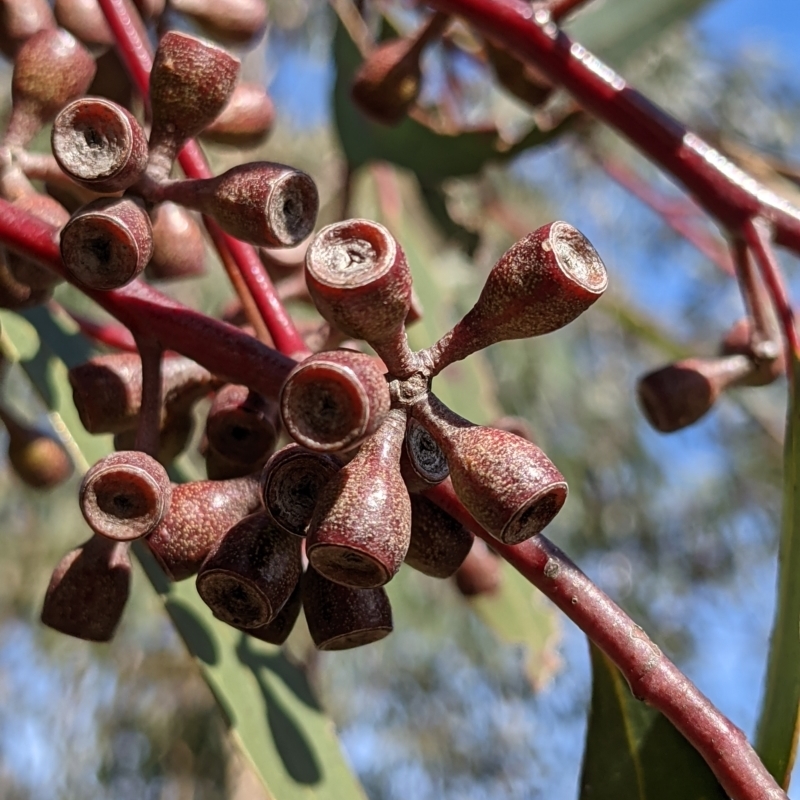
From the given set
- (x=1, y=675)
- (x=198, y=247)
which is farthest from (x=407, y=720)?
(x=198, y=247)

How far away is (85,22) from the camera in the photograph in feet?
4.23

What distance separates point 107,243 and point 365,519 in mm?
271

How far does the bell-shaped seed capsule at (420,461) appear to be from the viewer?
73cm

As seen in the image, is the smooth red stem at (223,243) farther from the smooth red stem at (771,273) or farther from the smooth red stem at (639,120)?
the smooth red stem at (771,273)

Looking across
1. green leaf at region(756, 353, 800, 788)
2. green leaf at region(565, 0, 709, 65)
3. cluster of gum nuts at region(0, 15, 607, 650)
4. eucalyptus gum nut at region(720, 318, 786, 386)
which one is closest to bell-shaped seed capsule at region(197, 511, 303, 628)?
cluster of gum nuts at region(0, 15, 607, 650)

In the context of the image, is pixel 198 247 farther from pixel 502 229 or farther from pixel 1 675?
pixel 1 675

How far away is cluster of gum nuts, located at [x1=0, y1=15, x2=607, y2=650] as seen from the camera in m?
0.66

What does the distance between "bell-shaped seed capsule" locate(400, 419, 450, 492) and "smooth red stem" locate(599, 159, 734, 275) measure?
2.11 m

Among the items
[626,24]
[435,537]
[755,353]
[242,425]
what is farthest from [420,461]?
[626,24]

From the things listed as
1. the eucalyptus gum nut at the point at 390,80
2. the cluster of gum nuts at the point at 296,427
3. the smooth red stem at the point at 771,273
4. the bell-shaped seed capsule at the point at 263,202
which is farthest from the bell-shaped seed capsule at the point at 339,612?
the eucalyptus gum nut at the point at 390,80

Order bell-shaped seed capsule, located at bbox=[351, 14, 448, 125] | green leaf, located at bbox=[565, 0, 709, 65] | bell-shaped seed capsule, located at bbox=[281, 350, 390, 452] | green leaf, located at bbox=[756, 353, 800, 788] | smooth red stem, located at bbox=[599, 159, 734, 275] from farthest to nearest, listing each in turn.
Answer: smooth red stem, located at bbox=[599, 159, 734, 275]
green leaf, located at bbox=[565, 0, 709, 65]
bell-shaped seed capsule, located at bbox=[351, 14, 448, 125]
green leaf, located at bbox=[756, 353, 800, 788]
bell-shaped seed capsule, located at bbox=[281, 350, 390, 452]

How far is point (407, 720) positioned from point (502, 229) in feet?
5.93

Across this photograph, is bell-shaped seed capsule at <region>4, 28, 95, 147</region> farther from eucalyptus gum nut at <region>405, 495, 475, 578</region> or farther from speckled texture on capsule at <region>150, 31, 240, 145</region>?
eucalyptus gum nut at <region>405, 495, 475, 578</region>

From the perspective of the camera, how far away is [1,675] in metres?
4.16
